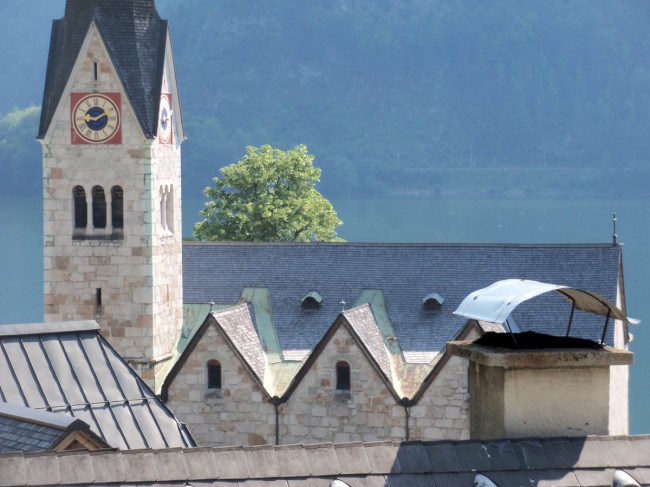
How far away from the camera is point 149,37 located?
41.3 metres

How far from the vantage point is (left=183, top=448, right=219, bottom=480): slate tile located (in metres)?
12.1

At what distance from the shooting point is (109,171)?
41.1m

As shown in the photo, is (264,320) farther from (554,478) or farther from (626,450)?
(554,478)

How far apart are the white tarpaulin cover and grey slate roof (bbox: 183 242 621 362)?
2502cm

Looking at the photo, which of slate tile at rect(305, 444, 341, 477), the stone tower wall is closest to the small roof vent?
slate tile at rect(305, 444, 341, 477)

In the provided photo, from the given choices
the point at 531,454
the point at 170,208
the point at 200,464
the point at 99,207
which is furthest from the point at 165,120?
the point at 200,464

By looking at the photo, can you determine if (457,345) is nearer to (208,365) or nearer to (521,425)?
(521,425)

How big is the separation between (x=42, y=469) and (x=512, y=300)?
470 centimetres

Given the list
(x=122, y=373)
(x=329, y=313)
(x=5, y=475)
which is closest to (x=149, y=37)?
(x=329, y=313)

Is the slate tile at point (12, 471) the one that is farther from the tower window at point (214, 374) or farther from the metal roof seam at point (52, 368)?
the tower window at point (214, 374)

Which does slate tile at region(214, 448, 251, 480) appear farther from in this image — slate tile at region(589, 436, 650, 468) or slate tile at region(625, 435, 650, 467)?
slate tile at region(625, 435, 650, 467)

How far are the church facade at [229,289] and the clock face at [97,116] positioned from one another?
0.04 meters

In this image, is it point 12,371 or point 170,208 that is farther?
point 170,208

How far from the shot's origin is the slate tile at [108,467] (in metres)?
11.9
